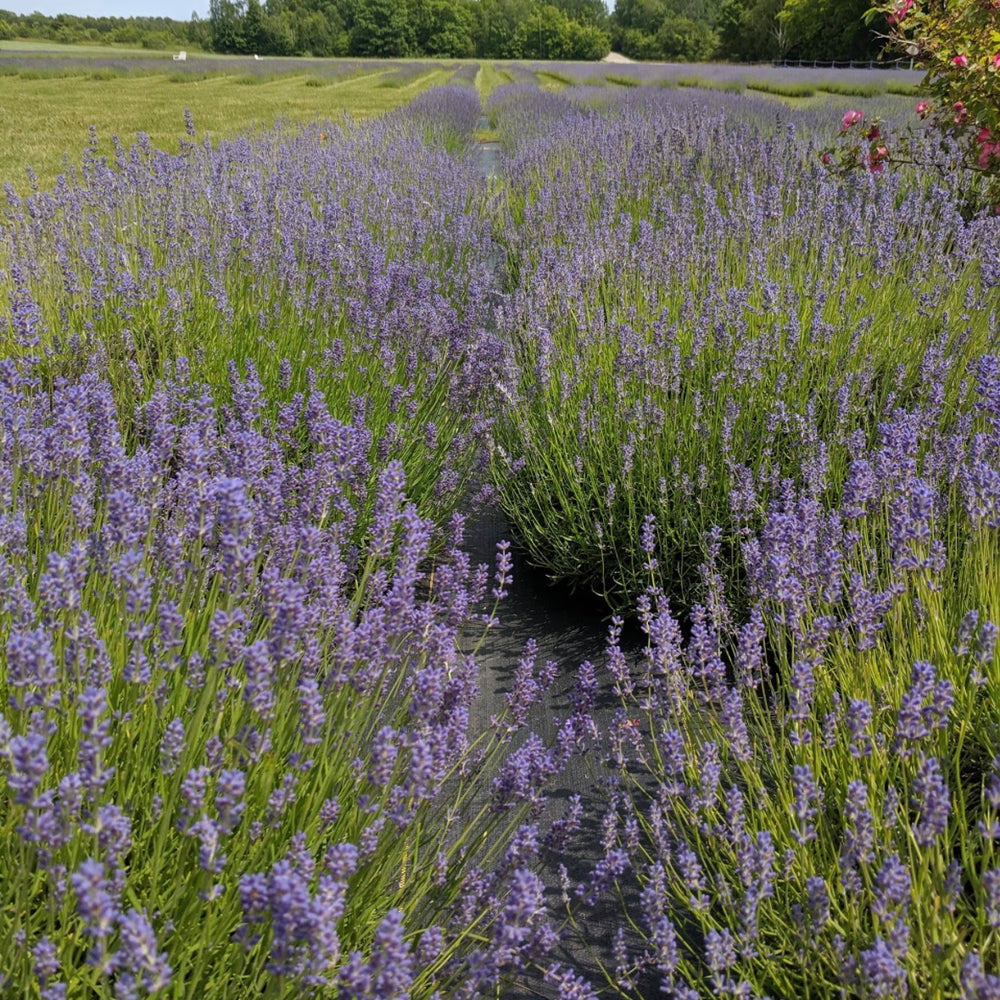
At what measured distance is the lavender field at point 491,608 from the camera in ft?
4.05

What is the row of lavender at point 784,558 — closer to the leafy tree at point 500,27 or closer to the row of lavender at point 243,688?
the row of lavender at point 243,688

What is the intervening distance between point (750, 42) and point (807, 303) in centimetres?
5470

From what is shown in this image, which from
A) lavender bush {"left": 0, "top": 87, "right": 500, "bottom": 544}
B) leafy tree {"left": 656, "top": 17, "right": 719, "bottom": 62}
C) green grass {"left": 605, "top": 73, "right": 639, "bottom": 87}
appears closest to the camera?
lavender bush {"left": 0, "top": 87, "right": 500, "bottom": 544}

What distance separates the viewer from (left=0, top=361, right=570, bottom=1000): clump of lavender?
103 centimetres

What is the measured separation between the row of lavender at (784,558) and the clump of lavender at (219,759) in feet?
1.11

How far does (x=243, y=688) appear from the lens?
5.53 ft

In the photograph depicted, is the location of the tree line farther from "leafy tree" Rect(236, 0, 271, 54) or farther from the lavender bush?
the lavender bush

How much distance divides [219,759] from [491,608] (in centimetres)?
201

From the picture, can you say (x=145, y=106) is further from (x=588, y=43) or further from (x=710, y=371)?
(x=588, y=43)

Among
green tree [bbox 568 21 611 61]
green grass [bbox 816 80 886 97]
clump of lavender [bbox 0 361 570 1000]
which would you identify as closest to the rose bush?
clump of lavender [bbox 0 361 570 1000]

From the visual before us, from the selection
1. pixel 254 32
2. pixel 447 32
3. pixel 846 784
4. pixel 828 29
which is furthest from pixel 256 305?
pixel 254 32

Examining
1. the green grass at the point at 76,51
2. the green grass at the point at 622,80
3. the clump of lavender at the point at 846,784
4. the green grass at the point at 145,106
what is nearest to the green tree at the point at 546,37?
the green grass at the point at 76,51

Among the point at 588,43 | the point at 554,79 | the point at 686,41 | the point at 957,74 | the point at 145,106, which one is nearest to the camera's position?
the point at 957,74

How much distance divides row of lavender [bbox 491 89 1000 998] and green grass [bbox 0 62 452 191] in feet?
20.4
